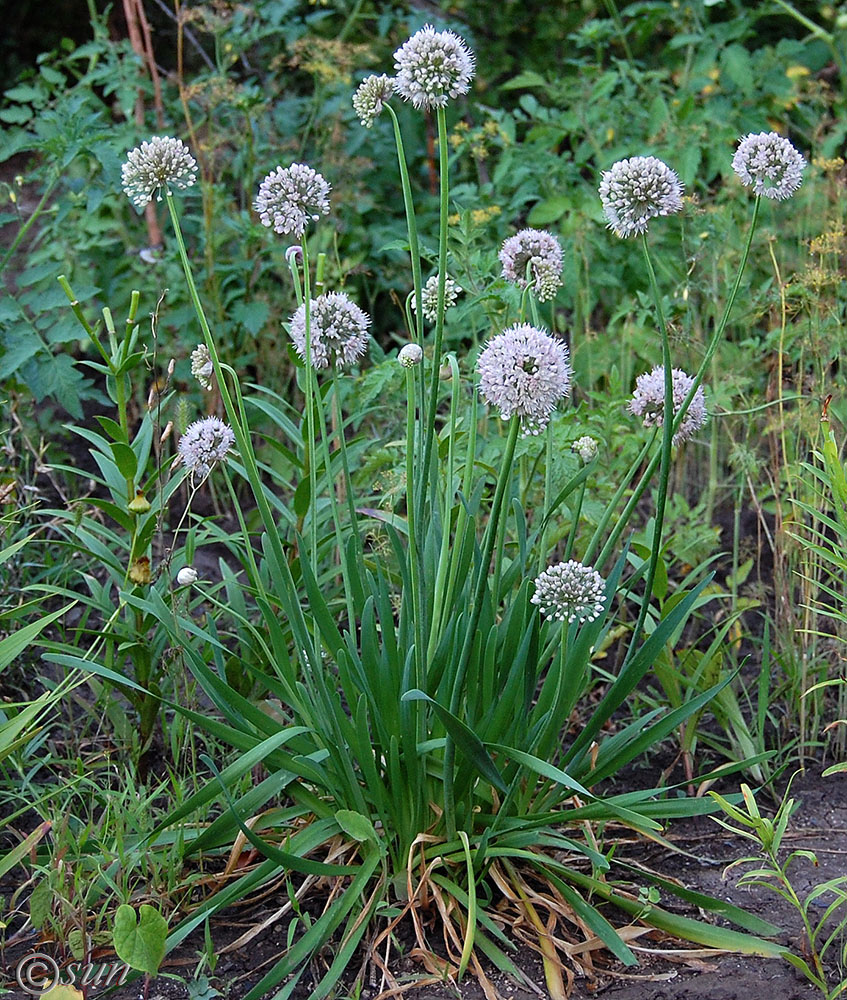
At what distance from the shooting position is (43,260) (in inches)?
148

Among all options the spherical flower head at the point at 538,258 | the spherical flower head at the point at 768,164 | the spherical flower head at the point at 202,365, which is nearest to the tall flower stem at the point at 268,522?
the spherical flower head at the point at 202,365

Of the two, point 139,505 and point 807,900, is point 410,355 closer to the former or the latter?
point 139,505

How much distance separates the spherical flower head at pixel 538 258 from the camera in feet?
6.81

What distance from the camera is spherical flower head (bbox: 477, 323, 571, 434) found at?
1.60 m

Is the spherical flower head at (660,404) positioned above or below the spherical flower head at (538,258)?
below

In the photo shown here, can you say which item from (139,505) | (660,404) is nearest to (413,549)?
(660,404)

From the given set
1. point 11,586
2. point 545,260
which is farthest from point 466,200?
point 11,586

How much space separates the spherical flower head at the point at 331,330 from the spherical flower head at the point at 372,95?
0.31 metres

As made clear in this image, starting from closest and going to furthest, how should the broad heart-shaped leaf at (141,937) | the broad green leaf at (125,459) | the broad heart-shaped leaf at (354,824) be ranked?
1. the broad heart-shaped leaf at (141,937)
2. the broad heart-shaped leaf at (354,824)
3. the broad green leaf at (125,459)

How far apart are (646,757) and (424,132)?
3.42 m

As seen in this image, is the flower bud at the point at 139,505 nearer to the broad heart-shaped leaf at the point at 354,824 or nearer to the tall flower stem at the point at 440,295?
the tall flower stem at the point at 440,295

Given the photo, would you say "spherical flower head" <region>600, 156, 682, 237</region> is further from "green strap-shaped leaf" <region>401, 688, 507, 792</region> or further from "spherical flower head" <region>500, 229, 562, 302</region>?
"green strap-shaped leaf" <region>401, 688, 507, 792</region>

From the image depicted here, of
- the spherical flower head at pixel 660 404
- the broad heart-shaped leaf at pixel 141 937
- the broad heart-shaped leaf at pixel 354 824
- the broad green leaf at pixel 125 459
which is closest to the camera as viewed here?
the broad heart-shaped leaf at pixel 141 937

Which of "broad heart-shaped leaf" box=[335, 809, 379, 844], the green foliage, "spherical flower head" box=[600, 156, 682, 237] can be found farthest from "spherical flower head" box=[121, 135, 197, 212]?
the green foliage
